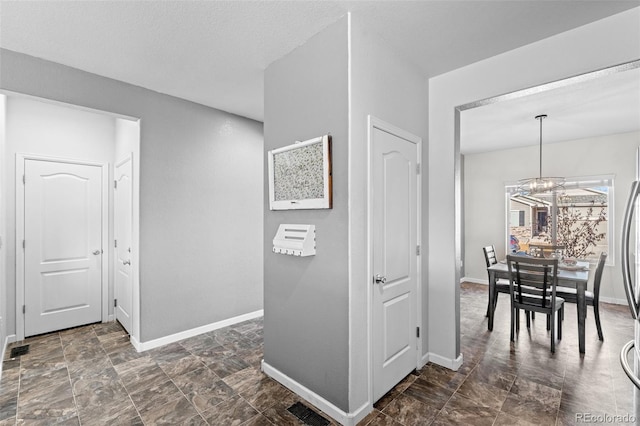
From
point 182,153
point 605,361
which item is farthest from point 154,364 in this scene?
point 605,361

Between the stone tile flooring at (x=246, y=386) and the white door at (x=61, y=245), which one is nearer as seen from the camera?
the stone tile flooring at (x=246, y=386)

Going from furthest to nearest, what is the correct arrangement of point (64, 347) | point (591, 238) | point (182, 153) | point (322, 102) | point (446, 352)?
point (591, 238), point (182, 153), point (64, 347), point (446, 352), point (322, 102)

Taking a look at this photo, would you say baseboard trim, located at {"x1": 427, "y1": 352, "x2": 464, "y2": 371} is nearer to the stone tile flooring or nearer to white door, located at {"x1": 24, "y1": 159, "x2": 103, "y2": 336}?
the stone tile flooring

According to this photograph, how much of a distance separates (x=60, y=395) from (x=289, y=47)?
318cm

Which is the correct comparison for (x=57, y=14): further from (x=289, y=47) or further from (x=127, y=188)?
(x=127, y=188)

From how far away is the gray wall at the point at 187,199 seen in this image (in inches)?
112

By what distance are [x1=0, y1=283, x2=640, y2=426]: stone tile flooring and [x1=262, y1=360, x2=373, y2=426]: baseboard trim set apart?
0.06 meters

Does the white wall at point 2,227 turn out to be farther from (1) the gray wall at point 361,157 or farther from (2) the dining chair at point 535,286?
(2) the dining chair at point 535,286

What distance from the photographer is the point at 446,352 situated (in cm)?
270

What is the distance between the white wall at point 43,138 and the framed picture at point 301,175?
2550 mm

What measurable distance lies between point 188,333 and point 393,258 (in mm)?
2477

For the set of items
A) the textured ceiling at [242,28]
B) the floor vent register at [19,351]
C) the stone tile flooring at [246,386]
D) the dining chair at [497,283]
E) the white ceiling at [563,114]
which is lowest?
the stone tile flooring at [246,386]

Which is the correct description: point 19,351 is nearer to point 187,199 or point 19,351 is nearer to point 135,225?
point 135,225

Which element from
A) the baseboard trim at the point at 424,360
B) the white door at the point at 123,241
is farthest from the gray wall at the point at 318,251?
the white door at the point at 123,241
